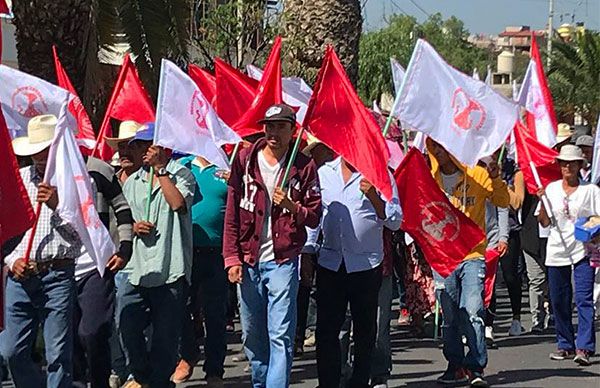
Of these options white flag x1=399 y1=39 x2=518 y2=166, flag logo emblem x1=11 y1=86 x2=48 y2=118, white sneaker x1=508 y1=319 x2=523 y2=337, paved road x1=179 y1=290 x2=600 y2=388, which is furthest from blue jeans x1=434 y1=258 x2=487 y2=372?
flag logo emblem x1=11 y1=86 x2=48 y2=118

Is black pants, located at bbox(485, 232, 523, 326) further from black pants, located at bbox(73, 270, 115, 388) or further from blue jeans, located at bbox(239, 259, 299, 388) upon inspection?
black pants, located at bbox(73, 270, 115, 388)

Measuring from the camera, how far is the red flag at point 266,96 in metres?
8.68

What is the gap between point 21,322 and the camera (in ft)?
21.7

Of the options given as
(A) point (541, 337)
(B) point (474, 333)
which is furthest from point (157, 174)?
(A) point (541, 337)

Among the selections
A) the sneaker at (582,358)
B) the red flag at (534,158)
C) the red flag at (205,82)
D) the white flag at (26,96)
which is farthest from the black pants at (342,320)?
the red flag at (205,82)

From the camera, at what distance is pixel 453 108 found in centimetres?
823

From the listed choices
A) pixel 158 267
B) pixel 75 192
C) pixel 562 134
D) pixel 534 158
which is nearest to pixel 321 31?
pixel 562 134

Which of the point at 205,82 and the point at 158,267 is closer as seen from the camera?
the point at 158,267

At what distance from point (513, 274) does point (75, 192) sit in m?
6.32

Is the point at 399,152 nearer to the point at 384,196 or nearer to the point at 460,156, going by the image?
the point at 460,156

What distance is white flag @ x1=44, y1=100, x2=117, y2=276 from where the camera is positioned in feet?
21.9

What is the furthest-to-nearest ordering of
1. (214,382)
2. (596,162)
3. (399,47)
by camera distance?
1. (399,47)
2. (596,162)
3. (214,382)

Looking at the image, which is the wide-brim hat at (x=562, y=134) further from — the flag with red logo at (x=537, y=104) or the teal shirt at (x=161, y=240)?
the teal shirt at (x=161, y=240)

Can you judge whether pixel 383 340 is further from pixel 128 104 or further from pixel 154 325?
pixel 128 104
